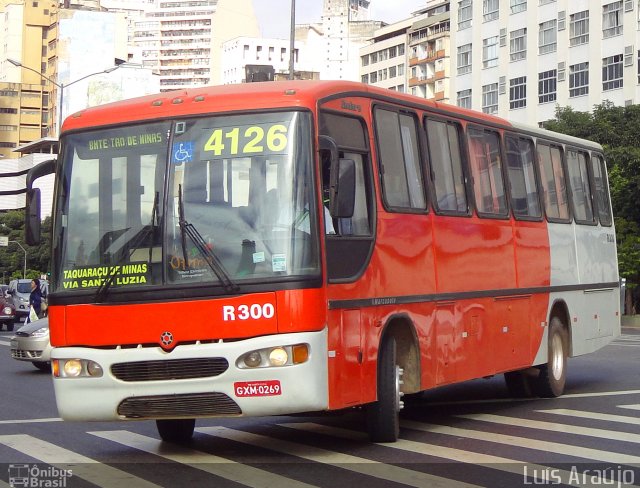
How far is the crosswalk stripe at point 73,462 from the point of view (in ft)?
30.5

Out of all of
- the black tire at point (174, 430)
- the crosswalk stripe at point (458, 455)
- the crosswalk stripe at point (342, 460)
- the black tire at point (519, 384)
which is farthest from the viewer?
the black tire at point (519, 384)

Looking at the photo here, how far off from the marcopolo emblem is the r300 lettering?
49 centimetres

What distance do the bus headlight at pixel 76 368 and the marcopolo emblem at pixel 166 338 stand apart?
0.62 m

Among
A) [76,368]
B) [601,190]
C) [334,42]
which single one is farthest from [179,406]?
[334,42]

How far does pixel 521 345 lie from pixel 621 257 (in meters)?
35.0

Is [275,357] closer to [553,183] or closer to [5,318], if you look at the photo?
[553,183]

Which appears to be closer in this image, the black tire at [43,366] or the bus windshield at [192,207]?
the bus windshield at [192,207]

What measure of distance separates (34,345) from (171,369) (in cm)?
1250

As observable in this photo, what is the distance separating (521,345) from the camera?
14539mm

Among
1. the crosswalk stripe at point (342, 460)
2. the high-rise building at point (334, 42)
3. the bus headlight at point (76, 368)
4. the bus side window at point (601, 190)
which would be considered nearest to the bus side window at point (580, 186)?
the bus side window at point (601, 190)

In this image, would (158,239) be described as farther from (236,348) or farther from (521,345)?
(521,345)

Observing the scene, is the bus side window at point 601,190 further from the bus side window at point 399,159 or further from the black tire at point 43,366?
the black tire at point 43,366
